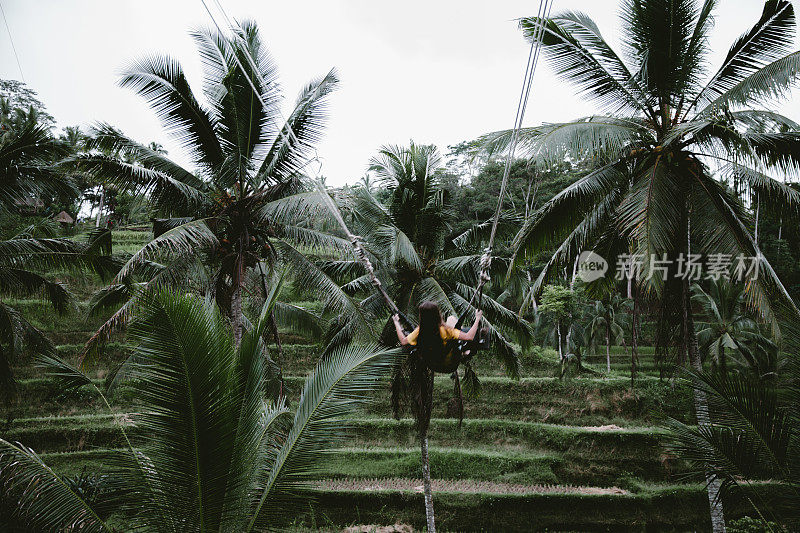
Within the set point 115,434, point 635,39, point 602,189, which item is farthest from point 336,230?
point 115,434

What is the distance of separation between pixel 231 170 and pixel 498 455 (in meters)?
10.8

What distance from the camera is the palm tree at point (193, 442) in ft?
11.9

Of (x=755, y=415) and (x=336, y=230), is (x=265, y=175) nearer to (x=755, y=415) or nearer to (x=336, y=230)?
(x=336, y=230)

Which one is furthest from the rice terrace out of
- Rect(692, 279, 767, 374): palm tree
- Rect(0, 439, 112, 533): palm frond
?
Rect(692, 279, 767, 374): palm tree

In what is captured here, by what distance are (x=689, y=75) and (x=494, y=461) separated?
10841 millimetres

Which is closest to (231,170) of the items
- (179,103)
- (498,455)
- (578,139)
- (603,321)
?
(179,103)

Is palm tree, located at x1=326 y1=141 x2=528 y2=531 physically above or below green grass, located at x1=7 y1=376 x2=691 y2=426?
above

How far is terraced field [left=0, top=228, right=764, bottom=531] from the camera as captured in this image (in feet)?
40.8

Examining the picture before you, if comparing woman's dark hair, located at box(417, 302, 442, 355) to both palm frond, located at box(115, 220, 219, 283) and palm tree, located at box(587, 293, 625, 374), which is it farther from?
palm tree, located at box(587, 293, 625, 374)

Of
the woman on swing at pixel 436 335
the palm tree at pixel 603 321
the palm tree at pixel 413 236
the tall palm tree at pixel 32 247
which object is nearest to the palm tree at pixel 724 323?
the palm tree at pixel 603 321

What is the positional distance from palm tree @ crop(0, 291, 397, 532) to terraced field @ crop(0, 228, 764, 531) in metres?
5.53

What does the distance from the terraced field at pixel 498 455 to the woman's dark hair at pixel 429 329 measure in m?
5.39

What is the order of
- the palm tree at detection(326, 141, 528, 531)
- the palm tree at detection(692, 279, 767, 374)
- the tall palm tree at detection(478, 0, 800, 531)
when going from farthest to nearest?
the palm tree at detection(692, 279, 767, 374)
the palm tree at detection(326, 141, 528, 531)
the tall palm tree at detection(478, 0, 800, 531)

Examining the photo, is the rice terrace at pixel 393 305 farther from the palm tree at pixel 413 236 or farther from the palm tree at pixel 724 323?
the palm tree at pixel 724 323
